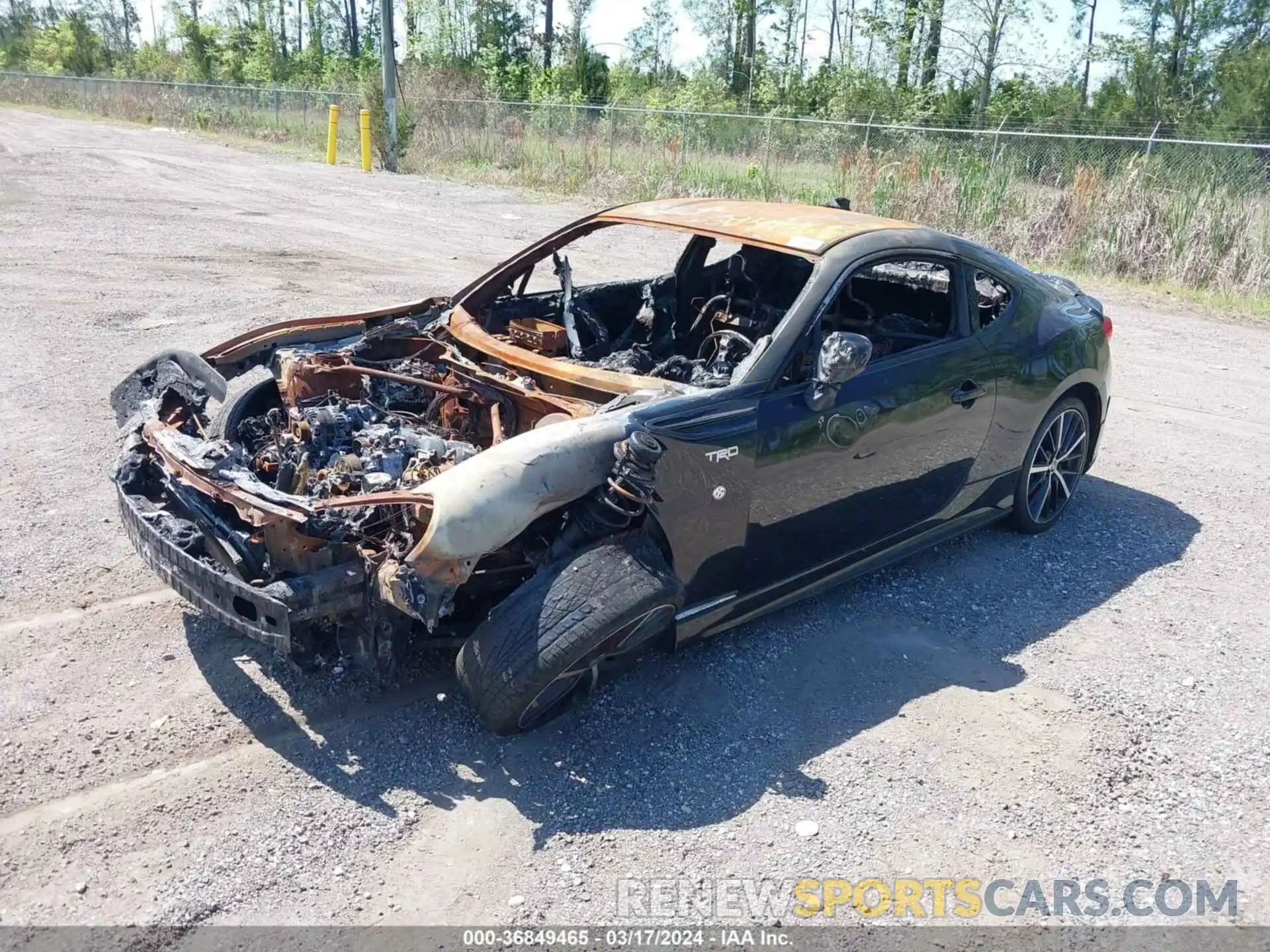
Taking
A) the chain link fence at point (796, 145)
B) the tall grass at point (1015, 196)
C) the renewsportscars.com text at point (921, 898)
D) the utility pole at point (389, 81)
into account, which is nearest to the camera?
the renewsportscars.com text at point (921, 898)

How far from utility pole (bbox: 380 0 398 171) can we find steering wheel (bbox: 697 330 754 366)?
62.8ft

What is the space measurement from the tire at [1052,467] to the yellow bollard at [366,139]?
19.7 meters

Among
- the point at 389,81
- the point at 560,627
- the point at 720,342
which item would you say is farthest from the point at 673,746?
the point at 389,81

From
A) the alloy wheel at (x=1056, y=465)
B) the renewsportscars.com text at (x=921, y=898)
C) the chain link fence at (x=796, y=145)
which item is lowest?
the renewsportscars.com text at (x=921, y=898)

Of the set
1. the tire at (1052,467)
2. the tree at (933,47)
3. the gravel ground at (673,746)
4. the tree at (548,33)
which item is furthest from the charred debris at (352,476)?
the tree at (548,33)

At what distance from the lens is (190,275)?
11023mm

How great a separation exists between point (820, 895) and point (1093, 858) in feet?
3.05

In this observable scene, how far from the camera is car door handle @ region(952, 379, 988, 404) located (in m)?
4.66

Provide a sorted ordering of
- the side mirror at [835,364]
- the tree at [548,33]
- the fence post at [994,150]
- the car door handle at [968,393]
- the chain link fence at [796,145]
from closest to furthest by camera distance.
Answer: the side mirror at [835,364], the car door handle at [968,393], the chain link fence at [796,145], the fence post at [994,150], the tree at [548,33]

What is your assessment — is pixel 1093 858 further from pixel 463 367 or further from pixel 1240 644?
pixel 463 367

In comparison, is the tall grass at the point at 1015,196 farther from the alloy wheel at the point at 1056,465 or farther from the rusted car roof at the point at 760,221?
the rusted car roof at the point at 760,221

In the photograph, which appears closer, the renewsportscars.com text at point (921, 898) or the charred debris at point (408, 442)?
the renewsportscars.com text at point (921, 898)

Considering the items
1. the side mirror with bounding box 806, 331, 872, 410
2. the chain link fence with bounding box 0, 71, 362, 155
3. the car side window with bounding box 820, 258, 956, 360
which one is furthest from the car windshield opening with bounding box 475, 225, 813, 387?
the chain link fence with bounding box 0, 71, 362, 155

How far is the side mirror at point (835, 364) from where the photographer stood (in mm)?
3896
